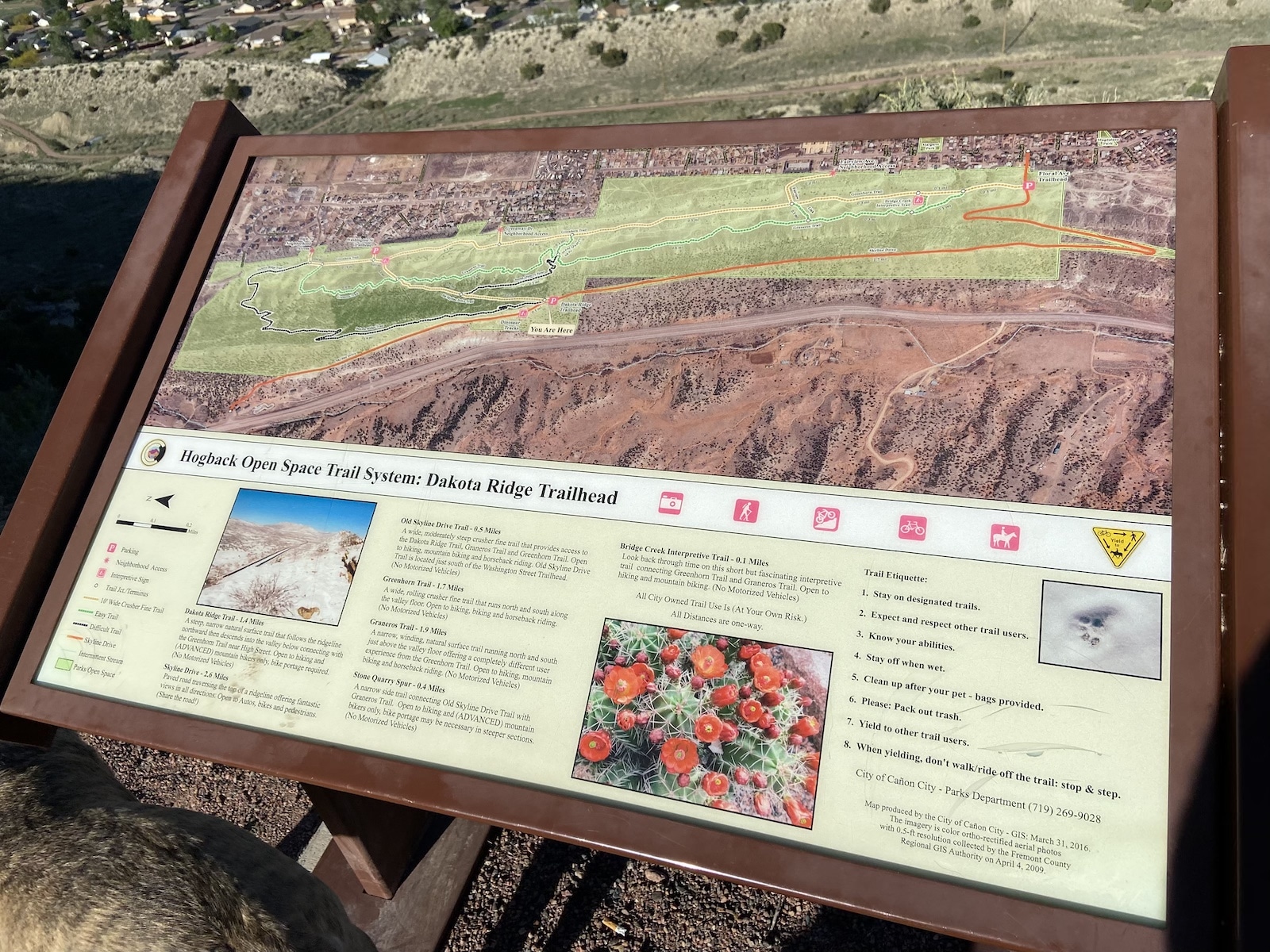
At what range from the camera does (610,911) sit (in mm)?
4594

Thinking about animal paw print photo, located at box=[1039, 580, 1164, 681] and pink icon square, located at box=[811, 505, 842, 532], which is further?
pink icon square, located at box=[811, 505, 842, 532]

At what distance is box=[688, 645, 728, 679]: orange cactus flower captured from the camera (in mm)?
2189

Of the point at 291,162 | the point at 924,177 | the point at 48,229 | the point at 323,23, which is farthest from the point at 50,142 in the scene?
the point at 924,177

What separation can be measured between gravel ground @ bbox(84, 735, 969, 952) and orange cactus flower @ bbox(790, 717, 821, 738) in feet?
7.94

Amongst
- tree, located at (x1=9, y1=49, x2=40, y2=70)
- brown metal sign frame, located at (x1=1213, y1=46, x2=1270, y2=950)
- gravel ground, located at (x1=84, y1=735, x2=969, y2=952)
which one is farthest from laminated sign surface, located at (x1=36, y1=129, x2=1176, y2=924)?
tree, located at (x1=9, y1=49, x2=40, y2=70)

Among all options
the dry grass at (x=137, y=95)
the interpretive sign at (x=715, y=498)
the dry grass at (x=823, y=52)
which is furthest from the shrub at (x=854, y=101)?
the interpretive sign at (x=715, y=498)

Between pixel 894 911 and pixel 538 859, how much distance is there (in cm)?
357

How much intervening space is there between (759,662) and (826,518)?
0.46 meters

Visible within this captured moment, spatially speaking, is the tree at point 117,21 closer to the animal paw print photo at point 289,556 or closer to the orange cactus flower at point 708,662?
the animal paw print photo at point 289,556

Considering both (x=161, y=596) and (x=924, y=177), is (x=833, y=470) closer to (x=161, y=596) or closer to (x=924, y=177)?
(x=924, y=177)

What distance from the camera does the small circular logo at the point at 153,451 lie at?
304cm

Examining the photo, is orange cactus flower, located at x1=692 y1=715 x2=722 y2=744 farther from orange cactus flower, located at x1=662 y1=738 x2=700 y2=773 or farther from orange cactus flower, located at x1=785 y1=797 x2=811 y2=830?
orange cactus flower, located at x1=785 y1=797 x2=811 y2=830

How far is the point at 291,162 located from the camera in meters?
3.54

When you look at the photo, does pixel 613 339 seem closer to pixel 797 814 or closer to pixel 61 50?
pixel 797 814
